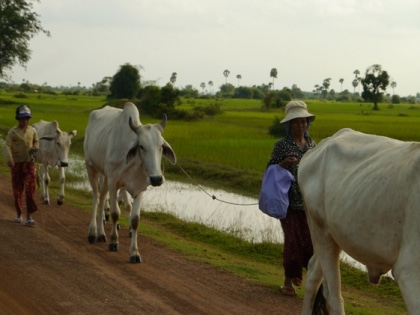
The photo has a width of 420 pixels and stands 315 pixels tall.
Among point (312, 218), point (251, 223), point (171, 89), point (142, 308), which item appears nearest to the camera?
point (312, 218)

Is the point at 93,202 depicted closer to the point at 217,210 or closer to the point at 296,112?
the point at 296,112

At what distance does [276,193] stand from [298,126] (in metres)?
0.63

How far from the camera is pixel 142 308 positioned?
19.9ft

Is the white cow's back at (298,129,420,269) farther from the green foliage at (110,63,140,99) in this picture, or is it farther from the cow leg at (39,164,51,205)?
the green foliage at (110,63,140,99)

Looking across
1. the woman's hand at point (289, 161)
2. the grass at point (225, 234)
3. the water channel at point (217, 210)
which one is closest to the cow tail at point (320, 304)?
the grass at point (225, 234)

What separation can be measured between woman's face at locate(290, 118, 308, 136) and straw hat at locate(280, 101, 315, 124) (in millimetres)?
64

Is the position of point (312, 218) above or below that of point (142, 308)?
above

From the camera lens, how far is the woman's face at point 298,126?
6.59 meters

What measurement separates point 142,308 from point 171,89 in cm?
3352

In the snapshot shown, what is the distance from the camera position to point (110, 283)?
6891mm

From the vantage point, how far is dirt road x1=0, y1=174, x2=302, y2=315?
20.1ft

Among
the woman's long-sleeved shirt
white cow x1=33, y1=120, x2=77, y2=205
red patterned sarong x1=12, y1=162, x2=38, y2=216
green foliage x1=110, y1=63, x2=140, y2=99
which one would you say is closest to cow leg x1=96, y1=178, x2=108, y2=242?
red patterned sarong x1=12, y1=162, x2=38, y2=216

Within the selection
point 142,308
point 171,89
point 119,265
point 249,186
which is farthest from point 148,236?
point 171,89

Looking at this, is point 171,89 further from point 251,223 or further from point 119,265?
point 119,265
